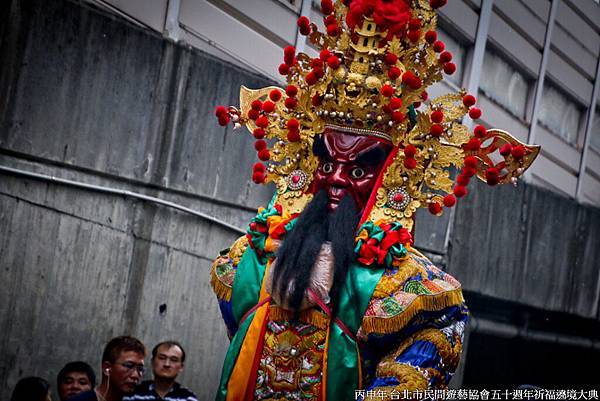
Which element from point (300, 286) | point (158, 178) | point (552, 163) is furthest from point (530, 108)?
point (300, 286)

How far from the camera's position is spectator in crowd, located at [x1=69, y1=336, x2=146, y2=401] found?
5398 millimetres

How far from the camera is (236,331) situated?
489 centimetres

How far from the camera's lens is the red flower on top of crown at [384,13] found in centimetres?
478

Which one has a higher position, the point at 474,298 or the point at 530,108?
the point at 530,108

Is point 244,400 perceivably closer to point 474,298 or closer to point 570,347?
point 474,298

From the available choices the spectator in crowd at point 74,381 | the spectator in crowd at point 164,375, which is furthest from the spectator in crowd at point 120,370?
the spectator in crowd at point 164,375

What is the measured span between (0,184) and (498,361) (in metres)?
7.39

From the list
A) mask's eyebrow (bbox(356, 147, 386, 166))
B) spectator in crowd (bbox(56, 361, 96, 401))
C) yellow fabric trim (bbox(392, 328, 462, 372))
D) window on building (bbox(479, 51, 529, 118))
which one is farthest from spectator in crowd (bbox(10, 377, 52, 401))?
window on building (bbox(479, 51, 529, 118))

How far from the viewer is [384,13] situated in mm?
4777

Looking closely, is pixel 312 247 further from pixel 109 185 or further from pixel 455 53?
pixel 455 53

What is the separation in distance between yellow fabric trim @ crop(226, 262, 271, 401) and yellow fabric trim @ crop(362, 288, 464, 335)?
1.69 feet

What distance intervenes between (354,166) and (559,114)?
25.8 feet

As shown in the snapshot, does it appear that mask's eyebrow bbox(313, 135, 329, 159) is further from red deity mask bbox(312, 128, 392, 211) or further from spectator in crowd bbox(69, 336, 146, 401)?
spectator in crowd bbox(69, 336, 146, 401)

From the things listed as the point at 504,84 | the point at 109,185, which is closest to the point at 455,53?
the point at 504,84
